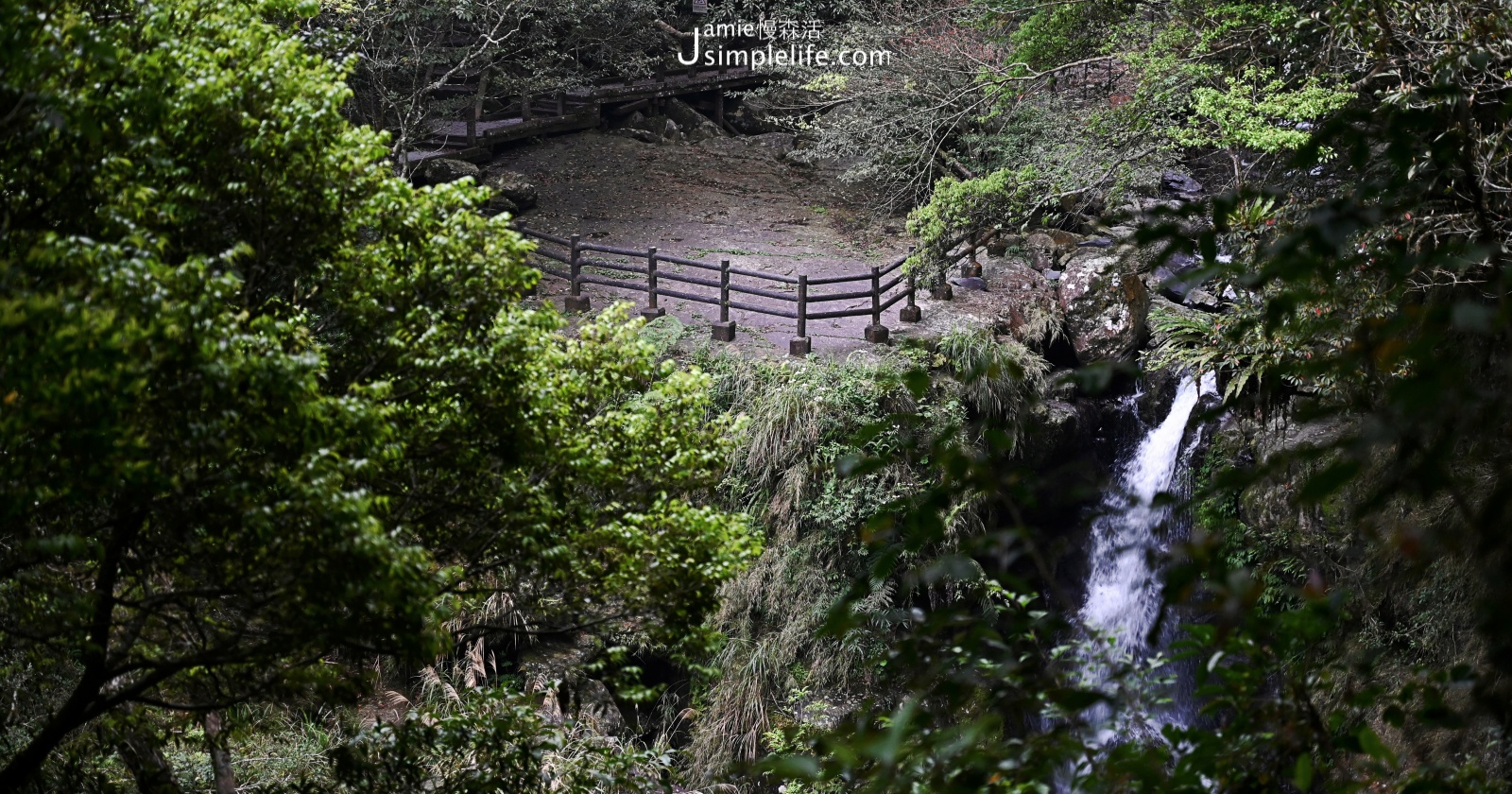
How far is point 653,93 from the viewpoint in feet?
78.9

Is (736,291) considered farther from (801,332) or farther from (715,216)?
(715,216)

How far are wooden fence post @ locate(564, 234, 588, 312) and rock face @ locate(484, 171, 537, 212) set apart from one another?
13.2ft

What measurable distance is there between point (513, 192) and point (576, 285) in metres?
4.51

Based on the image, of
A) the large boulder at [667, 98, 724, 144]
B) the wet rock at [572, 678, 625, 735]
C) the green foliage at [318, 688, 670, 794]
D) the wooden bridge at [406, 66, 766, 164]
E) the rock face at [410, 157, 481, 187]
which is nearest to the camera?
A: the green foliage at [318, 688, 670, 794]

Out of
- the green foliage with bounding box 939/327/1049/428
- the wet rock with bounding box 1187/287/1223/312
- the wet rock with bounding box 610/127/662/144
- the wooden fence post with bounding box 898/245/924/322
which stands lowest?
the green foliage with bounding box 939/327/1049/428

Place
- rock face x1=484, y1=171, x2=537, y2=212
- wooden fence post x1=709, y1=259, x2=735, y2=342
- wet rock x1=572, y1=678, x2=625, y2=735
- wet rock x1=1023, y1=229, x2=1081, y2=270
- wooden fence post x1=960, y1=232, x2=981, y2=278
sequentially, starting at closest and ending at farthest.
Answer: wet rock x1=572, y1=678, x2=625, y2=735, wooden fence post x1=709, y1=259, x2=735, y2=342, wet rock x1=1023, y1=229, x2=1081, y2=270, wooden fence post x1=960, y1=232, x2=981, y2=278, rock face x1=484, y1=171, x2=537, y2=212

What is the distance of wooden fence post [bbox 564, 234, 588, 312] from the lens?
551 inches

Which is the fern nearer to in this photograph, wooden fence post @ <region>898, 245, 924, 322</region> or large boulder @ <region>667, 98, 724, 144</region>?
wooden fence post @ <region>898, 245, 924, 322</region>

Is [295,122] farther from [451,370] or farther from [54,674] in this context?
[54,674]

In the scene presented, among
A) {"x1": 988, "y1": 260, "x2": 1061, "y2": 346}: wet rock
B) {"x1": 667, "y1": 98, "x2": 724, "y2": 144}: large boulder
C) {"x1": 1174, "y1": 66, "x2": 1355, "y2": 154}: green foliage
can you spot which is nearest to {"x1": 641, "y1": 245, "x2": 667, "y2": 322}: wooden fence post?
{"x1": 988, "y1": 260, "x2": 1061, "y2": 346}: wet rock

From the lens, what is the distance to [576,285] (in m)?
14.2

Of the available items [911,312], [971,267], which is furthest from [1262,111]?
[971,267]

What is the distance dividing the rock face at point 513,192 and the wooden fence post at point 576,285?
402 cm

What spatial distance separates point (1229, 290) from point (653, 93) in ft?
48.0
